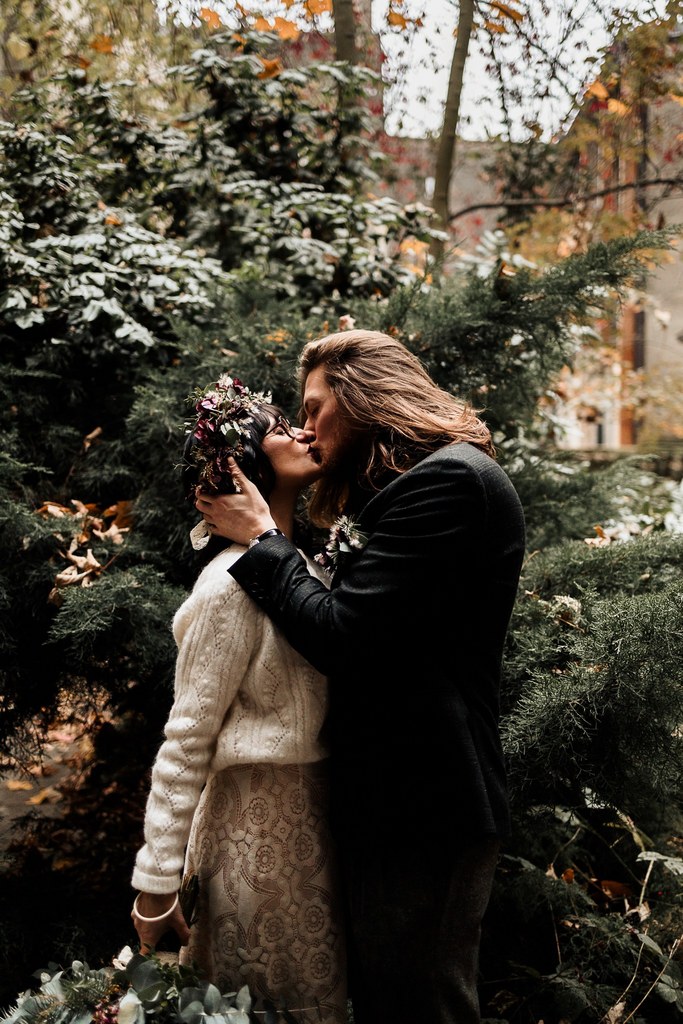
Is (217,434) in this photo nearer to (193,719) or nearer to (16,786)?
(193,719)

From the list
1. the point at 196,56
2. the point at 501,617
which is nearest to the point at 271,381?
the point at 501,617

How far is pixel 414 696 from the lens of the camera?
1.79 m

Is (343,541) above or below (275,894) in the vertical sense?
above

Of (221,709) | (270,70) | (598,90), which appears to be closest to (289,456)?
(221,709)

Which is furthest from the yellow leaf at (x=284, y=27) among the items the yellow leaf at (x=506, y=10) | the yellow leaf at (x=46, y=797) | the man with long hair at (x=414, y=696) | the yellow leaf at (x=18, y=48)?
the yellow leaf at (x=46, y=797)

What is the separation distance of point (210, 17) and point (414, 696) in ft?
15.5

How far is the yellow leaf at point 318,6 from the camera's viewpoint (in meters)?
4.91

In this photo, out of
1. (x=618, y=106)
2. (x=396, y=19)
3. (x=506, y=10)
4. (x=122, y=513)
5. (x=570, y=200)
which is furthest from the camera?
(x=570, y=200)

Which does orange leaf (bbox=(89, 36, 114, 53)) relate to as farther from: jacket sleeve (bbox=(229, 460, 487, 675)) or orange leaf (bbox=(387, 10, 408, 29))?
jacket sleeve (bbox=(229, 460, 487, 675))

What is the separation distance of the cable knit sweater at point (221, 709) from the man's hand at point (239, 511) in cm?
9

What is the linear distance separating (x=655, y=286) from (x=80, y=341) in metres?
12.4

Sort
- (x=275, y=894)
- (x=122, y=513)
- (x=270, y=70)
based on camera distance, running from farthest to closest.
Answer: (x=270, y=70) → (x=122, y=513) → (x=275, y=894)

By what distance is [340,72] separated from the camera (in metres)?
4.96

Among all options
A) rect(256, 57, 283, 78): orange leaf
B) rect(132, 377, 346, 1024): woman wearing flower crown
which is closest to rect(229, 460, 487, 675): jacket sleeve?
rect(132, 377, 346, 1024): woman wearing flower crown
